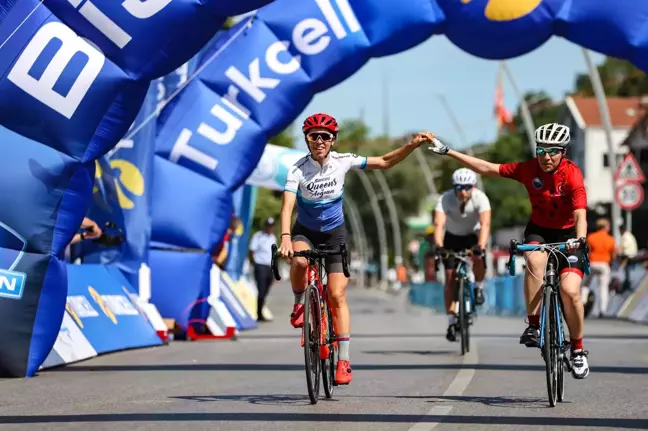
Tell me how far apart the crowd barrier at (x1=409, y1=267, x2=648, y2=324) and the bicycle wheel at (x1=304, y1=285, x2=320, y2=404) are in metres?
16.3

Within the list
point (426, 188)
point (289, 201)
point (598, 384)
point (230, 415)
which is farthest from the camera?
point (426, 188)

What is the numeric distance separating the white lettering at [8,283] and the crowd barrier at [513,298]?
50.6 feet

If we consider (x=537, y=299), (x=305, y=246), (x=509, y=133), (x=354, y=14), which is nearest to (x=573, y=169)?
(x=537, y=299)

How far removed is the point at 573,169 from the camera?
1053 cm

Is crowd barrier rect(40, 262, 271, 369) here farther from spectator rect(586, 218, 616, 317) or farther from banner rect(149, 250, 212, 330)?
spectator rect(586, 218, 616, 317)

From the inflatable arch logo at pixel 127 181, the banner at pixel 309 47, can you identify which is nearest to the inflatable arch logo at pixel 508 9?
the banner at pixel 309 47

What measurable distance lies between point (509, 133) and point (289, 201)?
134823mm

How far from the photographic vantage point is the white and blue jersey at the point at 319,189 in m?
10.5

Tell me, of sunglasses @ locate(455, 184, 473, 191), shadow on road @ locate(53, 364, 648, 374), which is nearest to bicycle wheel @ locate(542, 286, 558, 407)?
shadow on road @ locate(53, 364, 648, 374)

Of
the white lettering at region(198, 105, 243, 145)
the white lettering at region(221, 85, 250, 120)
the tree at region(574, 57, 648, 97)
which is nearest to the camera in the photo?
A: the white lettering at region(198, 105, 243, 145)

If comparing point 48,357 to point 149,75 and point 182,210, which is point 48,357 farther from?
point 182,210

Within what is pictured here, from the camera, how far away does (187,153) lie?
18.9m

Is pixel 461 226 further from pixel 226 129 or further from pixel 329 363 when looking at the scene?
pixel 329 363

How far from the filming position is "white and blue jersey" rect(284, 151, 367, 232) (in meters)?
10.5
